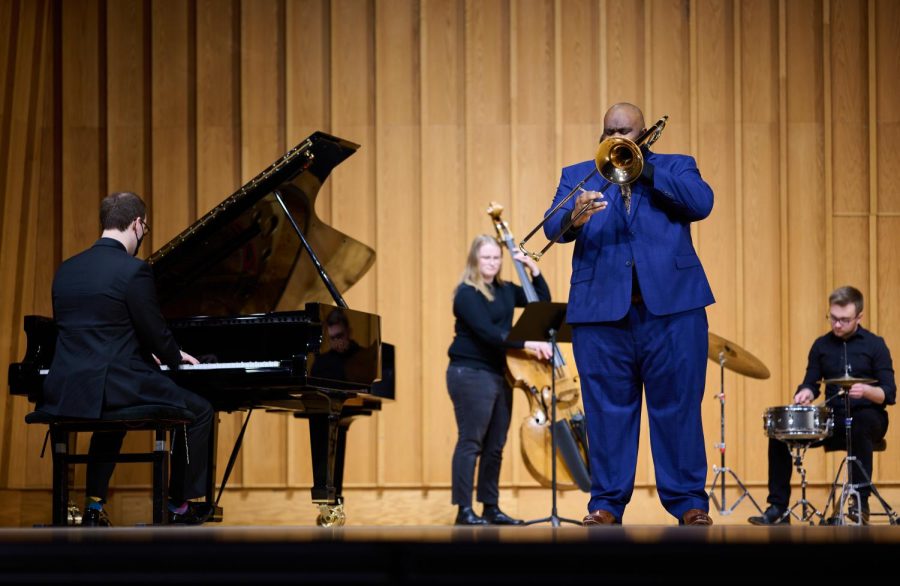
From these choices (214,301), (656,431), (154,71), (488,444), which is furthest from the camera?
(154,71)

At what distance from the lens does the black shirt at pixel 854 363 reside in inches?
218

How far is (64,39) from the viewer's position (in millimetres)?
7031

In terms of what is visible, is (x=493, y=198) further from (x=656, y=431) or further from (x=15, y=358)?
(x=656, y=431)

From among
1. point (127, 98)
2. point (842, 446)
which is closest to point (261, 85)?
point (127, 98)

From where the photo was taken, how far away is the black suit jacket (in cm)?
379

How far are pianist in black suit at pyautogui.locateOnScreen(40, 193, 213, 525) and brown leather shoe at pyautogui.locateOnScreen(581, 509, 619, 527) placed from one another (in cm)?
160

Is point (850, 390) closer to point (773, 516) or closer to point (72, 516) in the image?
point (773, 516)

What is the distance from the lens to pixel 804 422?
5289 millimetres

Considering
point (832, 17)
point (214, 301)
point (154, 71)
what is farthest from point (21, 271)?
point (832, 17)

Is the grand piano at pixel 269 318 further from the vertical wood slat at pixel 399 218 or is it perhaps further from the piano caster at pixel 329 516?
the vertical wood slat at pixel 399 218

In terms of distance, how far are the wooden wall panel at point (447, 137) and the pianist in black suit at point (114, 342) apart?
111 inches

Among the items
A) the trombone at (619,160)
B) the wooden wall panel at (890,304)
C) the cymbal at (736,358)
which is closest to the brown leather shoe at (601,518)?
the trombone at (619,160)

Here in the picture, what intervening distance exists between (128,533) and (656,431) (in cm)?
209

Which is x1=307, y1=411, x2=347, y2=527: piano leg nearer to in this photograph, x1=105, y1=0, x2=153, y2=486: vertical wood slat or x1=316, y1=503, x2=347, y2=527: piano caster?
x1=316, y1=503, x2=347, y2=527: piano caster
